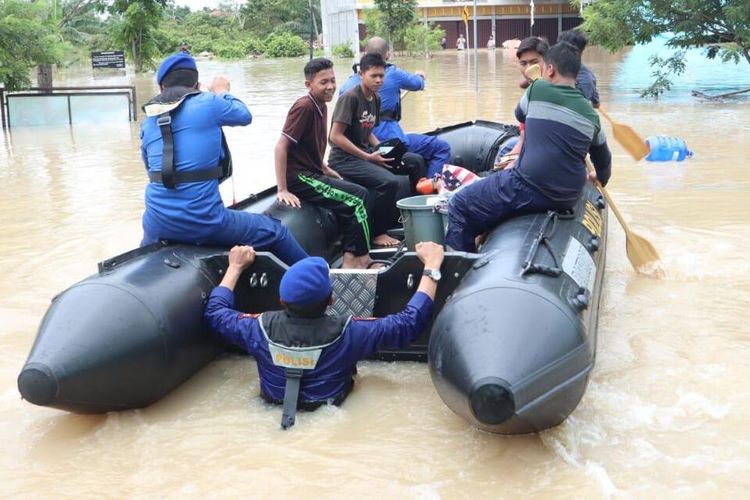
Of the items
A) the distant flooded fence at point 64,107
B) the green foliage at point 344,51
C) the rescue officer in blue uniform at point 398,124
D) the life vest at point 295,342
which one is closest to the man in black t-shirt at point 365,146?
the rescue officer in blue uniform at point 398,124

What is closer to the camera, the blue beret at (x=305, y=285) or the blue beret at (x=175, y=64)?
the blue beret at (x=305, y=285)

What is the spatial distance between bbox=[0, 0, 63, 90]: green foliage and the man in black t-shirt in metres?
11.3

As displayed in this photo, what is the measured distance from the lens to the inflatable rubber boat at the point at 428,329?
3.44 metres

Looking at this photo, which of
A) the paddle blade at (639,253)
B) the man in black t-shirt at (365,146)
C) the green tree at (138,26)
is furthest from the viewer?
the green tree at (138,26)

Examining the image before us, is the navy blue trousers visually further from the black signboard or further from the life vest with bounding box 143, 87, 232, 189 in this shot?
the black signboard

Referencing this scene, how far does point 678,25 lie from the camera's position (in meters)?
17.2

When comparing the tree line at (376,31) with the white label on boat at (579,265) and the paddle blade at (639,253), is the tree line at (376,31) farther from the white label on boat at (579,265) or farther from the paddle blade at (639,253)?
the white label on boat at (579,265)

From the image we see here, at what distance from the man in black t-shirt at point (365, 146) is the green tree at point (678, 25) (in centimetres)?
1224

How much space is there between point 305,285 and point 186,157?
114 centimetres

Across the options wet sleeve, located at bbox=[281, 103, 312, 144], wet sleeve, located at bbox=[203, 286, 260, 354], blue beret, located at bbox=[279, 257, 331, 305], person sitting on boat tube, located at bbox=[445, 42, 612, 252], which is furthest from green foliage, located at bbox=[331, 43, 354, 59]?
blue beret, located at bbox=[279, 257, 331, 305]

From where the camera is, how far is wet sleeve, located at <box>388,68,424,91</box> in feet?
23.8

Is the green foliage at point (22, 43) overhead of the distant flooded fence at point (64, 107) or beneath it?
overhead

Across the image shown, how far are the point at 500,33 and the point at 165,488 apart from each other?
4939 cm

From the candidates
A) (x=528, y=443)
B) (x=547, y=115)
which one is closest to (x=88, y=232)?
(x=547, y=115)
